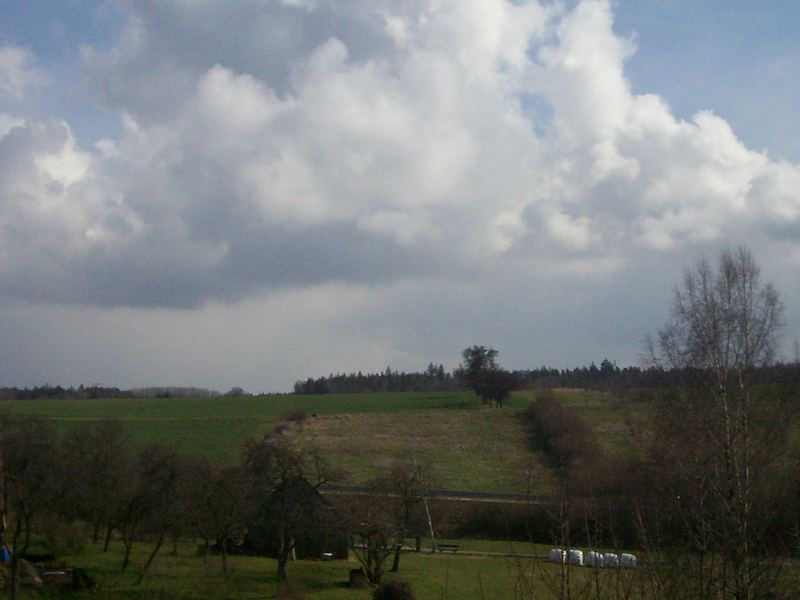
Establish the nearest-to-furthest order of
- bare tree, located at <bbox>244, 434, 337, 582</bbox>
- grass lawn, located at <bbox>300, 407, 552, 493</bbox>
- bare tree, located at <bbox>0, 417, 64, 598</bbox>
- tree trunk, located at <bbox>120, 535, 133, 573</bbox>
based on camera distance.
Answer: bare tree, located at <bbox>0, 417, 64, 598</bbox>
bare tree, located at <bbox>244, 434, 337, 582</bbox>
tree trunk, located at <bbox>120, 535, 133, 573</bbox>
grass lawn, located at <bbox>300, 407, 552, 493</bbox>

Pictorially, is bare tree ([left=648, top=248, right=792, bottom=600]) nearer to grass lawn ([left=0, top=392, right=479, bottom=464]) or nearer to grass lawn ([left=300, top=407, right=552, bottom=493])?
grass lawn ([left=300, top=407, right=552, bottom=493])

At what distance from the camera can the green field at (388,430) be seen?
213ft

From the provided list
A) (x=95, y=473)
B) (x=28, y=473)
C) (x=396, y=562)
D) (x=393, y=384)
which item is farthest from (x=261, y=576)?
(x=393, y=384)

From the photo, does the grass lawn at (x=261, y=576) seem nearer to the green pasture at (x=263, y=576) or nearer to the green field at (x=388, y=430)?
the green pasture at (x=263, y=576)

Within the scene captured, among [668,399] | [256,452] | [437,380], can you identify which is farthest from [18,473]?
[437,380]

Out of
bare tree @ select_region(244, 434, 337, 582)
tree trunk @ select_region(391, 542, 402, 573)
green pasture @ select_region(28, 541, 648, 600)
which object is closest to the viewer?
green pasture @ select_region(28, 541, 648, 600)

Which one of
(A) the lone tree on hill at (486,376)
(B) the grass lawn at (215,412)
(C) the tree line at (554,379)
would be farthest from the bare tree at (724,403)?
(A) the lone tree on hill at (486,376)

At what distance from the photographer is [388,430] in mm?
81625

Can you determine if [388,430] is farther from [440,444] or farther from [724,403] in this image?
[724,403]

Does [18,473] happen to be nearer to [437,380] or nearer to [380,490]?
[380,490]

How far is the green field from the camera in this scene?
Answer: 2554 inches

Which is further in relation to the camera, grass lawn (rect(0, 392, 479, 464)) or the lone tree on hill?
the lone tree on hill

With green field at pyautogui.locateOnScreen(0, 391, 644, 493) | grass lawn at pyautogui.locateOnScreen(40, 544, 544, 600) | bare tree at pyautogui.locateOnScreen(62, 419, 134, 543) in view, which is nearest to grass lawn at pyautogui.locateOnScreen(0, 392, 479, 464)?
green field at pyautogui.locateOnScreen(0, 391, 644, 493)

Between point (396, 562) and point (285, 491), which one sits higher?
point (285, 491)
